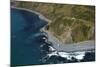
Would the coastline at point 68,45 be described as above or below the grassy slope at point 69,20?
below

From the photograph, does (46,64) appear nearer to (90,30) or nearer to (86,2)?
(90,30)

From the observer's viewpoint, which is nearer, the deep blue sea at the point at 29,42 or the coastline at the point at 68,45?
the deep blue sea at the point at 29,42

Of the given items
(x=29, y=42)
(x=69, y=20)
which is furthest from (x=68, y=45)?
(x=29, y=42)

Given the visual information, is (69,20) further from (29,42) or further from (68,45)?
(29,42)

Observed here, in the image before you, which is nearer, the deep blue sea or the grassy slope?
the deep blue sea
